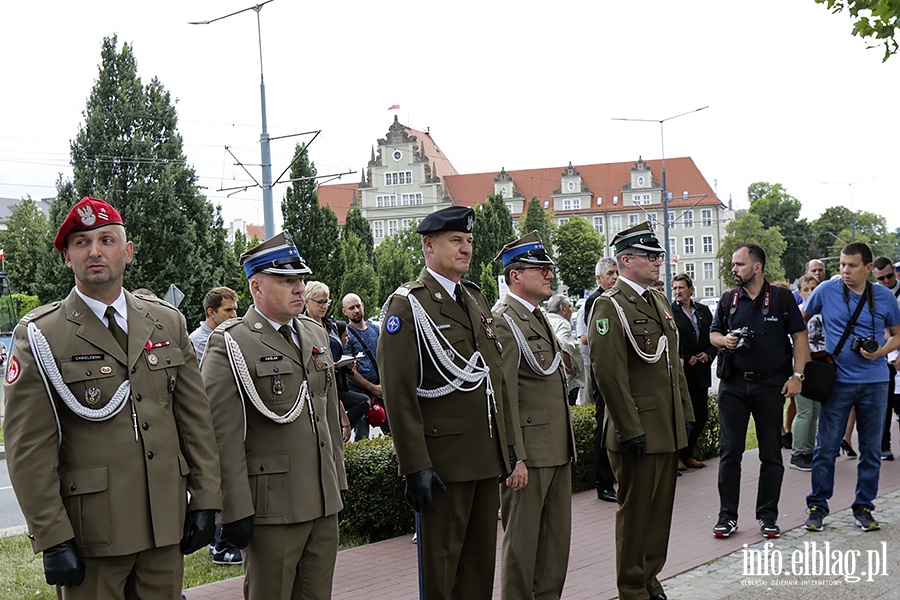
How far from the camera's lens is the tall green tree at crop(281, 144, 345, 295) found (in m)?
51.9

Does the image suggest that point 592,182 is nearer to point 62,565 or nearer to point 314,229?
point 314,229

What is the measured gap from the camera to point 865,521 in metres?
7.12

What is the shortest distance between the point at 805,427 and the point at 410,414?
6.83 metres

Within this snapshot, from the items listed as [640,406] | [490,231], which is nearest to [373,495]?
[640,406]

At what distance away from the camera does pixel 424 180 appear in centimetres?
10119

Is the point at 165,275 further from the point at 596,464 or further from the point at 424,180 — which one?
the point at 424,180

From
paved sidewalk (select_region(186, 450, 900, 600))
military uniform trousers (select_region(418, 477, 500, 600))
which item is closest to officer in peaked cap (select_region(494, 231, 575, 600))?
military uniform trousers (select_region(418, 477, 500, 600))

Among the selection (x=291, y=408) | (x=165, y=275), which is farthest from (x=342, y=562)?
(x=165, y=275)

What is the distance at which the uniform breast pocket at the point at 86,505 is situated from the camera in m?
3.38

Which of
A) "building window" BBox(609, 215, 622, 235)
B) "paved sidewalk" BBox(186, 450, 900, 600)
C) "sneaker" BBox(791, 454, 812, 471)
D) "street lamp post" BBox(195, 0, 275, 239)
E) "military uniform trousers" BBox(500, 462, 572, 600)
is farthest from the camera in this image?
"building window" BBox(609, 215, 622, 235)

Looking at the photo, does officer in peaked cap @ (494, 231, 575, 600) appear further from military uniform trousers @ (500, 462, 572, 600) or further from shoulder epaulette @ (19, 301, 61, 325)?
shoulder epaulette @ (19, 301, 61, 325)

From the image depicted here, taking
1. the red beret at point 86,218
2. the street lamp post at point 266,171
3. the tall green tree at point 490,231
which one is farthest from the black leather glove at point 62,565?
the tall green tree at point 490,231

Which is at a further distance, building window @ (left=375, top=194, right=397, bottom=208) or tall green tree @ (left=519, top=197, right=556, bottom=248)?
building window @ (left=375, top=194, right=397, bottom=208)

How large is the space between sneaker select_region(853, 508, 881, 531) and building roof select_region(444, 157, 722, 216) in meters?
98.6
